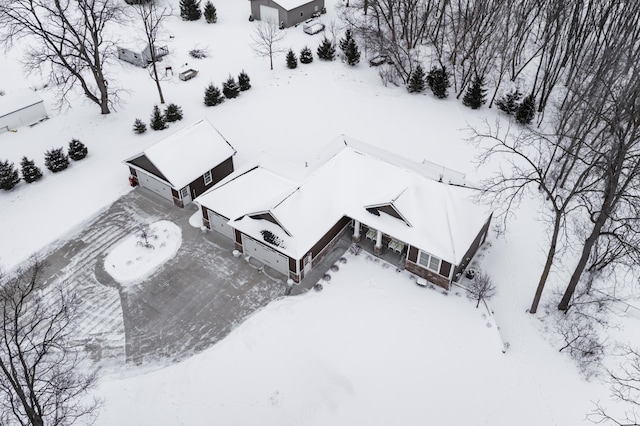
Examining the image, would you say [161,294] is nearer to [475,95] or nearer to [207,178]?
[207,178]

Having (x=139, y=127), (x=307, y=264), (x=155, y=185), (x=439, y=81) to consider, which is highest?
(x=439, y=81)

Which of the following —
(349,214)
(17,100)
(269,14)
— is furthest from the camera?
(269,14)

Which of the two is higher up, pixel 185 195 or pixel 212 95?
pixel 212 95

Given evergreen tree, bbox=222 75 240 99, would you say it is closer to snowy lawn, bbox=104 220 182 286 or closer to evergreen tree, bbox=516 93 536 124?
snowy lawn, bbox=104 220 182 286

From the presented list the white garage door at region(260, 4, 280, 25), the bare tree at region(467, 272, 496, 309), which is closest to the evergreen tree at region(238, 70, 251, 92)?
the white garage door at region(260, 4, 280, 25)

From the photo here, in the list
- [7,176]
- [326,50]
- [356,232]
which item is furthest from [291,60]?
[7,176]

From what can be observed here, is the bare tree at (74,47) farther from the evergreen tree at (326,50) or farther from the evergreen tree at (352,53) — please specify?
the evergreen tree at (352,53)

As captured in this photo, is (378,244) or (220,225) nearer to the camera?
(378,244)
